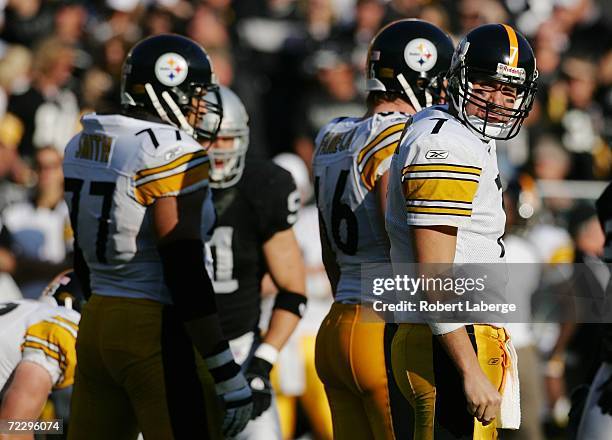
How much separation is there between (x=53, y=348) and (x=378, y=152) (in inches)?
62.3

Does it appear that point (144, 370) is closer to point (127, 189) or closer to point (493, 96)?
point (127, 189)

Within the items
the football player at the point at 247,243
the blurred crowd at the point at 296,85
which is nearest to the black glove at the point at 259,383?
the football player at the point at 247,243

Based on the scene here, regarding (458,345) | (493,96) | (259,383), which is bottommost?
(259,383)

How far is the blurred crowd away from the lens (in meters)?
9.10

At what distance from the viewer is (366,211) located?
459 centimetres

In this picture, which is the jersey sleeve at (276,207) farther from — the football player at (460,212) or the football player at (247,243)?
the football player at (460,212)

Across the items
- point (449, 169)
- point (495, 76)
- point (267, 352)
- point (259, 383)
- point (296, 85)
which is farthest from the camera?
point (296, 85)

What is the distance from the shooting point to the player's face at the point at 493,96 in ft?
13.1

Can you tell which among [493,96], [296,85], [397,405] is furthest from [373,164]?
[296,85]

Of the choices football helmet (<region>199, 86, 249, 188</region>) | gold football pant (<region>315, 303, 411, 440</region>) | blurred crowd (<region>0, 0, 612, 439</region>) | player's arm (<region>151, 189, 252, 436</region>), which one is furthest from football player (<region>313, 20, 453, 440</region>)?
blurred crowd (<region>0, 0, 612, 439</region>)

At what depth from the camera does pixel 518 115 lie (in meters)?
4.04

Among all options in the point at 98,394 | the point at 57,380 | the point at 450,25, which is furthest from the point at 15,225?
the point at 450,25

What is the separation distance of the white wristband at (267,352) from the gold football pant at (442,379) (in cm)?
157

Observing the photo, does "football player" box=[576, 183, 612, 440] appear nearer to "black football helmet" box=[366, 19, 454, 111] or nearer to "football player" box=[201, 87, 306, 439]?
"black football helmet" box=[366, 19, 454, 111]
